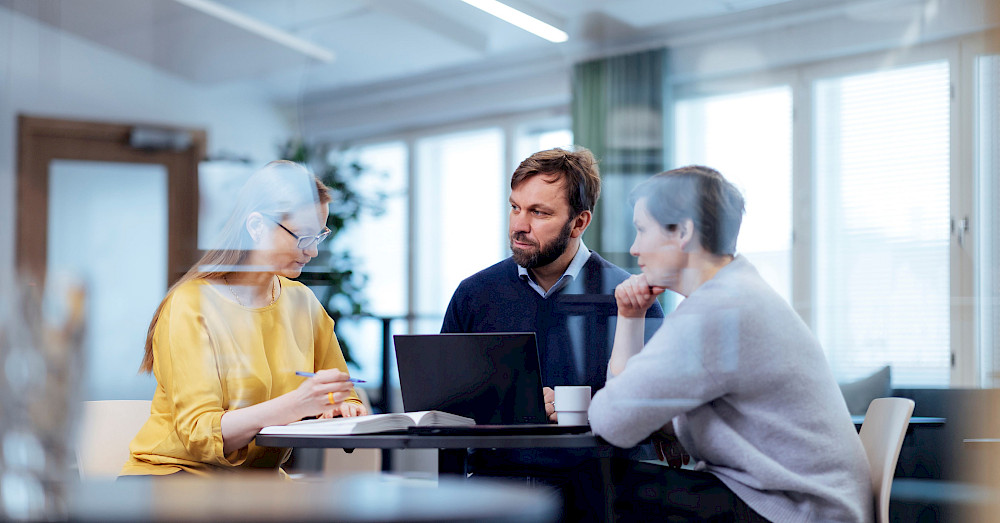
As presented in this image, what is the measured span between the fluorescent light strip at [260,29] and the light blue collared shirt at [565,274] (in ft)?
5.68

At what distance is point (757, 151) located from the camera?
12.7 feet

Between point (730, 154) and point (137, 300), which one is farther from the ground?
point (730, 154)

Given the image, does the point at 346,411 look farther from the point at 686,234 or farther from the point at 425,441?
the point at 686,234

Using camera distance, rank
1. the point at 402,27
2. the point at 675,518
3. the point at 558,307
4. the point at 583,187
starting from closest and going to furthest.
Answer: the point at 675,518
the point at 558,307
the point at 583,187
the point at 402,27

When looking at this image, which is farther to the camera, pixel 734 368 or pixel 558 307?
pixel 558 307

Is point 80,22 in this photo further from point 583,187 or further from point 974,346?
point 974,346

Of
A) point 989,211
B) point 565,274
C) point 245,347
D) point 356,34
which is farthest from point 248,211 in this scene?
point 989,211

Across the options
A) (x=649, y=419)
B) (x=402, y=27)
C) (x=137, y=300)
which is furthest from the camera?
(x=402, y=27)

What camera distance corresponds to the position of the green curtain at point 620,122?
13.4 feet

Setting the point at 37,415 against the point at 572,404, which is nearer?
the point at 37,415

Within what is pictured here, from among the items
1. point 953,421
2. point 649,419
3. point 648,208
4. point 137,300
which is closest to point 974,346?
point 953,421

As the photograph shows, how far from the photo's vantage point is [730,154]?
12.9 feet

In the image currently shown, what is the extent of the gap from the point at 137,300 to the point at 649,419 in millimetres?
2038

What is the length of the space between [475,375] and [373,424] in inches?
9.9
